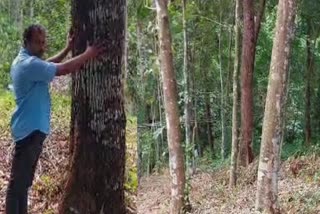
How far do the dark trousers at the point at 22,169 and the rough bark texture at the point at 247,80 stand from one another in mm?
8928

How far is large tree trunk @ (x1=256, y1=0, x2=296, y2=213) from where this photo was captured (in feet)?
22.4

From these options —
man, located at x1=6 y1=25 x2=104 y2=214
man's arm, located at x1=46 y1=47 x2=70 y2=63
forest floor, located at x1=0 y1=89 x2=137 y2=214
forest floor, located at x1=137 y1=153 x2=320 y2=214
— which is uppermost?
man's arm, located at x1=46 y1=47 x2=70 y2=63

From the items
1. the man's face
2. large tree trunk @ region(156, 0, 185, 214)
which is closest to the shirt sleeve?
the man's face

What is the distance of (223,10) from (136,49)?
2916 millimetres

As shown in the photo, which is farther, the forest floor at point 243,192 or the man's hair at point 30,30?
the forest floor at point 243,192

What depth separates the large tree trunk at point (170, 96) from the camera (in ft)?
27.3

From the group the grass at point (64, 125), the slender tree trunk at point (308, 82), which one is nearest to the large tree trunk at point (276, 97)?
the grass at point (64, 125)

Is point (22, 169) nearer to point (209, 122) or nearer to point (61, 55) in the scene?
point (61, 55)

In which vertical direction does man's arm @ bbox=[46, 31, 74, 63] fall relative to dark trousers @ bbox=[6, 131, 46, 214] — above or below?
above

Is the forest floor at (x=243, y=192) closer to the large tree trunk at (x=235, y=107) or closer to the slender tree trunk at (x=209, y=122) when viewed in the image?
the large tree trunk at (x=235, y=107)

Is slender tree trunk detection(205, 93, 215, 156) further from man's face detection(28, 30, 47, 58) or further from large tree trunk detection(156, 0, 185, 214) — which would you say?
man's face detection(28, 30, 47, 58)

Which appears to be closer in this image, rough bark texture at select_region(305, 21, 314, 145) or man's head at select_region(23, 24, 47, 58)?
man's head at select_region(23, 24, 47, 58)

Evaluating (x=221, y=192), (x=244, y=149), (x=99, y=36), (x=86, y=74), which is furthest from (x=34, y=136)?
(x=244, y=149)

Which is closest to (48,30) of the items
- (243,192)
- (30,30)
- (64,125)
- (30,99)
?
(64,125)
